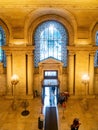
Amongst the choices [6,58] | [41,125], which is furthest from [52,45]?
[41,125]

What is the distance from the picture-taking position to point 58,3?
23188mm

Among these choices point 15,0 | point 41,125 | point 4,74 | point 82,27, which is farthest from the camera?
point 4,74

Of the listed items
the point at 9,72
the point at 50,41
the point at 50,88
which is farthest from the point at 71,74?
the point at 9,72

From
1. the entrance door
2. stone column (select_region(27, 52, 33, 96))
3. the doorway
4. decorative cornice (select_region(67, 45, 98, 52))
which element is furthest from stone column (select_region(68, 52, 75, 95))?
stone column (select_region(27, 52, 33, 96))

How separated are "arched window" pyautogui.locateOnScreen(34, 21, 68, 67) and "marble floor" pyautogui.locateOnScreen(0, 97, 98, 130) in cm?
436

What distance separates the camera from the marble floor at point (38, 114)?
20.6 meters

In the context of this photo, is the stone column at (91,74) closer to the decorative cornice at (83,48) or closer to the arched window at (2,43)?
the decorative cornice at (83,48)

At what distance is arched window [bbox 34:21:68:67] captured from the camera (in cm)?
2633

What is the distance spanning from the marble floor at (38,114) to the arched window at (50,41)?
14.3ft

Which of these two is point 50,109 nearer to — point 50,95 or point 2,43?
point 50,95

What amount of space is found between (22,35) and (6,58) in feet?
9.38

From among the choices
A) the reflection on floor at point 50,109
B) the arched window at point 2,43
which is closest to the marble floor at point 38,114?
the reflection on floor at point 50,109

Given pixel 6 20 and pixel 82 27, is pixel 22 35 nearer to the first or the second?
pixel 6 20

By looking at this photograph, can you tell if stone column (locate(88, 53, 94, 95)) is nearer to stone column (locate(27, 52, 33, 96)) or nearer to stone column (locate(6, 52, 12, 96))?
stone column (locate(27, 52, 33, 96))
